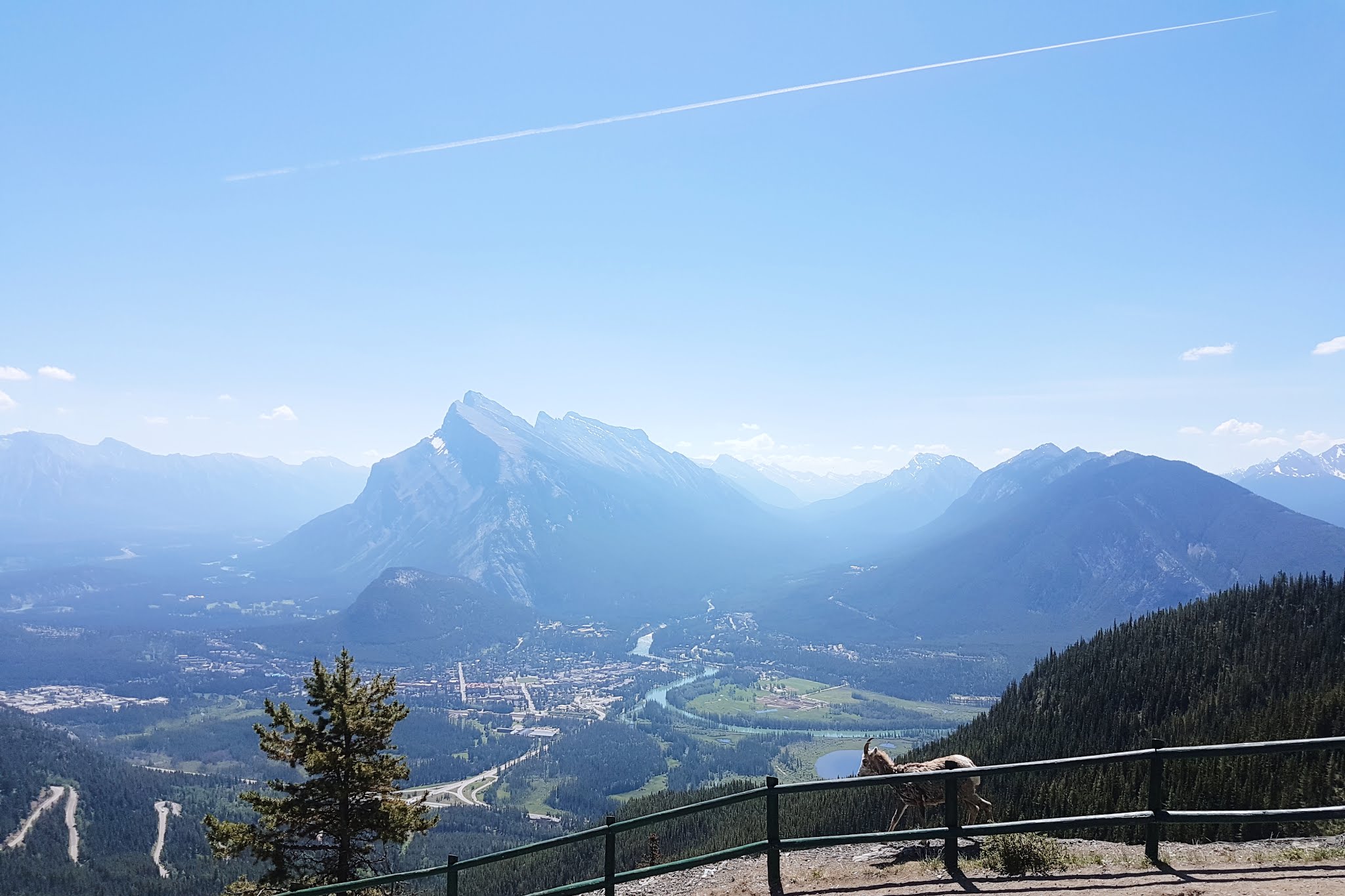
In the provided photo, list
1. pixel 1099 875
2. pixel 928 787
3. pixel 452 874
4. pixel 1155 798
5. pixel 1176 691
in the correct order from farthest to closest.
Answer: pixel 1176 691, pixel 928 787, pixel 452 874, pixel 1099 875, pixel 1155 798

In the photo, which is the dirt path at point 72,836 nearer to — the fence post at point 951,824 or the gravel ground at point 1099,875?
the gravel ground at point 1099,875

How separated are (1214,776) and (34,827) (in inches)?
9674

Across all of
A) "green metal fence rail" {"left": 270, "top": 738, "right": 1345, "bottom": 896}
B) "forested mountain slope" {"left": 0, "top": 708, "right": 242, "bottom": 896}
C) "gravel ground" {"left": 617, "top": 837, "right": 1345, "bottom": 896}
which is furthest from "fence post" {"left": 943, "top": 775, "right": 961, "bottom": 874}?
"forested mountain slope" {"left": 0, "top": 708, "right": 242, "bottom": 896}

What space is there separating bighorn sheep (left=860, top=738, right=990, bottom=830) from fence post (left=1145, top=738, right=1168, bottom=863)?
11.4 feet

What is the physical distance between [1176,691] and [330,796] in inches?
5705

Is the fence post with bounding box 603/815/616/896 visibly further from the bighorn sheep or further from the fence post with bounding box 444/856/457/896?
the bighorn sheep

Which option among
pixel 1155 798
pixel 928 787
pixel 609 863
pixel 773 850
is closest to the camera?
pixel 1155 798

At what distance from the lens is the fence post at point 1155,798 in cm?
1454

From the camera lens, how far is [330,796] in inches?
1091

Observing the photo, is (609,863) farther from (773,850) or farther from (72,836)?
(72,836)

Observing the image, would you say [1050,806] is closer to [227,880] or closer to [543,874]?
[543,874]

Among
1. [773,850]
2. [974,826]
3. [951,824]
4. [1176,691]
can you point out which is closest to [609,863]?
[773,850]

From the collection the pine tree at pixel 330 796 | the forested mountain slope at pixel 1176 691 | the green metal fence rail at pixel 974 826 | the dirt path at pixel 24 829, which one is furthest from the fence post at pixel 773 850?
the dirt path at pixel 24 829

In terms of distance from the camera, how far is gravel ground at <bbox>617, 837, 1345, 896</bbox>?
1441 cm
